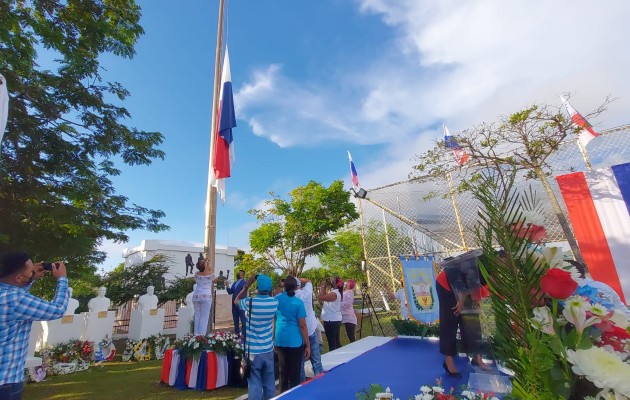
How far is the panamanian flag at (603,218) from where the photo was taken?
595 centimetres

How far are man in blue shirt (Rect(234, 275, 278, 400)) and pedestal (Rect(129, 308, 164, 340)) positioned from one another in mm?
6462

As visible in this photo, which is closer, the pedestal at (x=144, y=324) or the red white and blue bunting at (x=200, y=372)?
the red white and blue bunting at (x=200, y=372)

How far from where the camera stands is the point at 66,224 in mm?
6316

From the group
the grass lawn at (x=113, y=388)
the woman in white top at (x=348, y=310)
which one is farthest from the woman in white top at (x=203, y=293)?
the woman in white top at (x=348, y=310)

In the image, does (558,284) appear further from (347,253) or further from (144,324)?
(347,253)

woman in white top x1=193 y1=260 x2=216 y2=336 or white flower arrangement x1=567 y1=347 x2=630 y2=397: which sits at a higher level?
woman in white top x1=193 y1=260 x2=216 y2=336

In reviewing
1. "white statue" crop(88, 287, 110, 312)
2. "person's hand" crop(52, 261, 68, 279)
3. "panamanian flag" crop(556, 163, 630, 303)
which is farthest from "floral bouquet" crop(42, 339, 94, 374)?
"panamanian flag" crop(556, 163, 630, 303)

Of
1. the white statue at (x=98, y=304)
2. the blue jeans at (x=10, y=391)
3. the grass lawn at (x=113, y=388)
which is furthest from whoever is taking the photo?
the white statue at (x=98, y=304)

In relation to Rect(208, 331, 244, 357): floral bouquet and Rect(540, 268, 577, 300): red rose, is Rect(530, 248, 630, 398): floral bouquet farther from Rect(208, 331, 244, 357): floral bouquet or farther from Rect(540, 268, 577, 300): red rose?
Rect(208, 331, 244, 357): floral bouquet

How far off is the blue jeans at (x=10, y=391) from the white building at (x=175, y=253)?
20.7 meters

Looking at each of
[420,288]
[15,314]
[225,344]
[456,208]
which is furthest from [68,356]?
[456,208]

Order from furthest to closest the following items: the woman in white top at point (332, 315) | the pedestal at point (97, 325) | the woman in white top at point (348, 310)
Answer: the pedestal at point (97, 325) → the woman in white top at point (348, 310) → the woman in white top at point (332, 315)

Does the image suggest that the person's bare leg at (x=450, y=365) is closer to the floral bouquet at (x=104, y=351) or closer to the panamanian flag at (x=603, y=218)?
the panamanian flag at (x=603, y=218)

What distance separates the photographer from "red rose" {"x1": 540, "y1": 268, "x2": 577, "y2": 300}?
112 centimetres
